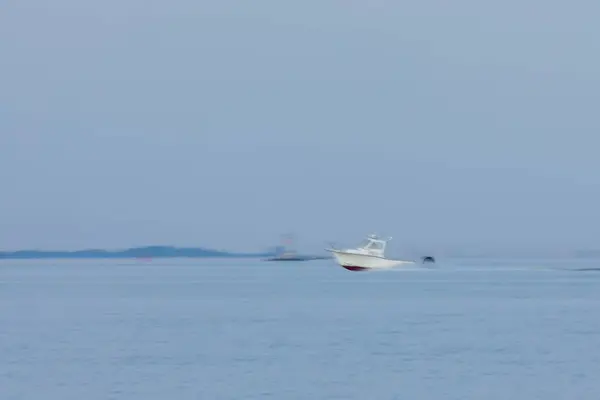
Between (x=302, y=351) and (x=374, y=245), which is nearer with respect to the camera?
(x=302, y=351)

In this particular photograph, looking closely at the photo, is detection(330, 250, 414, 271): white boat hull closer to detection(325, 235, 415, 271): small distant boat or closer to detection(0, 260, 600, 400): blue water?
detection(325, 235, 415, 271): small distant boat

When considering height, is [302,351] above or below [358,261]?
below

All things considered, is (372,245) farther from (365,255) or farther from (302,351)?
(302,351)

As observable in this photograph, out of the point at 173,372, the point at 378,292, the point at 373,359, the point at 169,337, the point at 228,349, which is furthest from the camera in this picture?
the point at 378,292

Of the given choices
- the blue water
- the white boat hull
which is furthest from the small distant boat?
the blue water

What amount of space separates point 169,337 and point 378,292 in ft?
196

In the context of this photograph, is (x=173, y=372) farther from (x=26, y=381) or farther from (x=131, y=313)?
(x=131, y=313)

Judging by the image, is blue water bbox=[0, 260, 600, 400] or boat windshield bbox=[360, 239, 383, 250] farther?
boat windshield bbox=[360, 239, 383, 250]

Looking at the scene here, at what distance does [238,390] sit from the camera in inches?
1596

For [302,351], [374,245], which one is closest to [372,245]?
[374,245]

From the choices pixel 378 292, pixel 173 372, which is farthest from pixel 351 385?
pixel 378 292

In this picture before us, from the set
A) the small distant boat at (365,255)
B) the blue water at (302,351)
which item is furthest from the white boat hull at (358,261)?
the blue water at (302,351)

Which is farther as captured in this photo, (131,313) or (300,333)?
(131,313)

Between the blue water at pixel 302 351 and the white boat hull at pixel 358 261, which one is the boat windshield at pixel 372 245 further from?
the blue water at pixel 302 351
